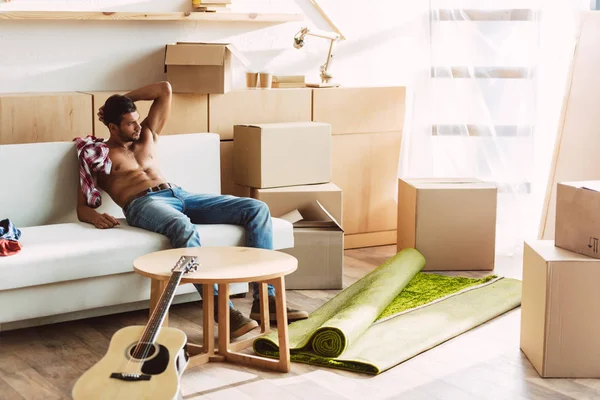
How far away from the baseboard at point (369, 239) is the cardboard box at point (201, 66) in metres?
1.22

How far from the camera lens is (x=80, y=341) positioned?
3416mm

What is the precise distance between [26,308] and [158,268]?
26.0 inches

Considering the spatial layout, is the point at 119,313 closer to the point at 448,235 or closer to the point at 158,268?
the point at 158,268

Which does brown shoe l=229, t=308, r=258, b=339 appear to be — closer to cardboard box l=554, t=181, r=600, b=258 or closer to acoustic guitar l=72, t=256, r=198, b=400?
acoustic guitar l=72, t=256, r=198, b=400

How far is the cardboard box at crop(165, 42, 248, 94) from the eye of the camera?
4.41 metres

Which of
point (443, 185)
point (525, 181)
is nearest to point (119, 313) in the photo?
point (443, 185)

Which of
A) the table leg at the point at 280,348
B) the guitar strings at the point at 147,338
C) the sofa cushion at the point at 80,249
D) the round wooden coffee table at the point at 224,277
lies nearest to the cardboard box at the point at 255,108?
the sofa cushion at the point at 80,249

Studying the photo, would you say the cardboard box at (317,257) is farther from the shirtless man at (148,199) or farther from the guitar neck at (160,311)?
the guitar neck at (160,311)

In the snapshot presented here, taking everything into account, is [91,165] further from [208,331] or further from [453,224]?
[453,224]

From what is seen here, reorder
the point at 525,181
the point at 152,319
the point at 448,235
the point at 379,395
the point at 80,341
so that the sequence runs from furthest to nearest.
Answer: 1. the point at 525,181
2. the point at 448,235
3. the point at 80,341
4. the point at 379,395
5. the point at 152,319

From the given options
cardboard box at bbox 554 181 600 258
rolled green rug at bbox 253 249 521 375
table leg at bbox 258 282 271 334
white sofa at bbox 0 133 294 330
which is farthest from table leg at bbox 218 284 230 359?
cardboard box at bbox 554 181 600 258

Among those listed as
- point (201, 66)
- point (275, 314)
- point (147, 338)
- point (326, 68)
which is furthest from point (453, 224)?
point (147, 338)

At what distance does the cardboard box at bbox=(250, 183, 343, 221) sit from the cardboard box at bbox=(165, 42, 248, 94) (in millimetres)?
593

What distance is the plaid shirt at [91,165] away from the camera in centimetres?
382
